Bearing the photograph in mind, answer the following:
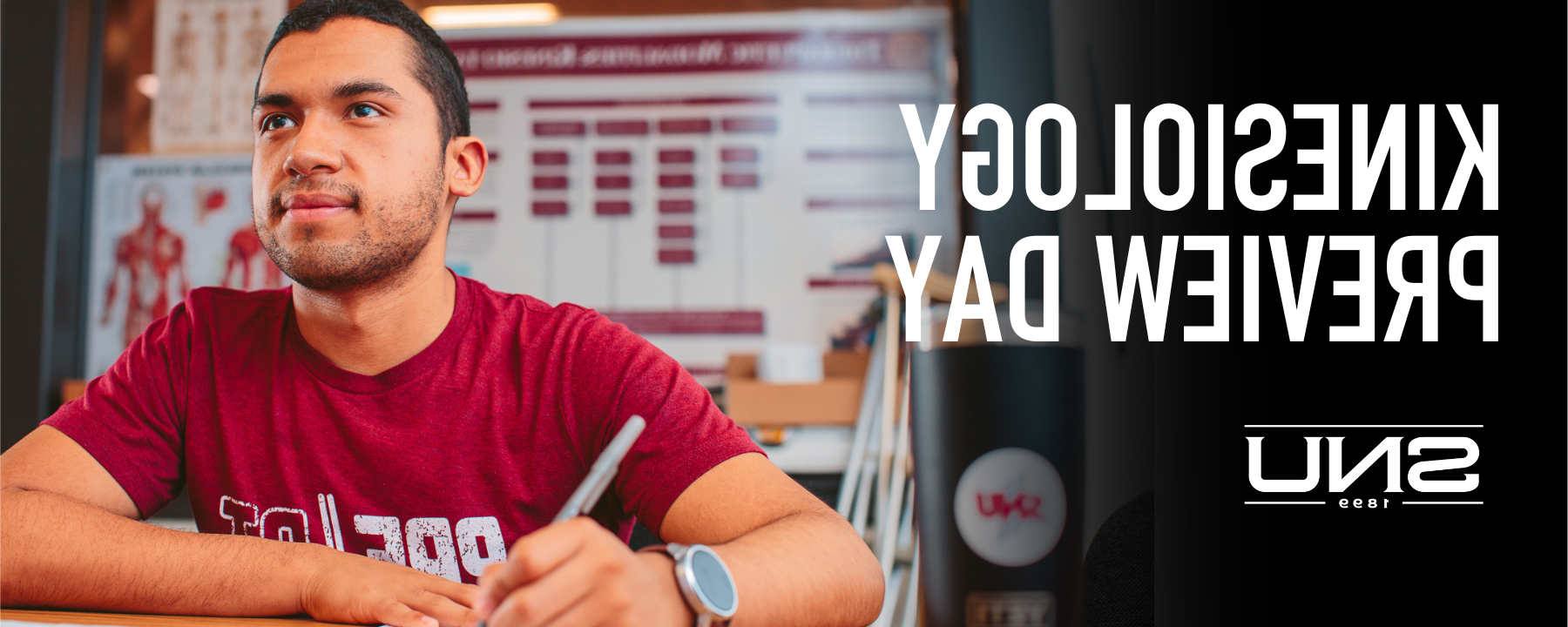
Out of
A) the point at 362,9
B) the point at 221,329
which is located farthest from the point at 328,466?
the point at 362,9

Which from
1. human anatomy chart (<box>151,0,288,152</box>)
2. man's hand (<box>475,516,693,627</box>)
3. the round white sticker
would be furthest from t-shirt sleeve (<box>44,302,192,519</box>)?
human anatomy chart (<box>151,0,288,152</box>)

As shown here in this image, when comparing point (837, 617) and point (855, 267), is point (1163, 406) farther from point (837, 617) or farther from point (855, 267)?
point (855, 267)

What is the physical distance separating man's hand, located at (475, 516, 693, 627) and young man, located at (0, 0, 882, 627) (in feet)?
0.72

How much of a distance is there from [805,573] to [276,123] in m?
0.67

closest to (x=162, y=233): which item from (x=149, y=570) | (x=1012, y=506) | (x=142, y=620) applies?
(x=149, y=570)

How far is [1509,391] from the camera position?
77cm

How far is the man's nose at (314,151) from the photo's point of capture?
30.7 inches

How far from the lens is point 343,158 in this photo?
0.80 m

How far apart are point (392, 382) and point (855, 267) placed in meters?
1.81

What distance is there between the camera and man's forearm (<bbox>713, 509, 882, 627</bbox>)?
600mm

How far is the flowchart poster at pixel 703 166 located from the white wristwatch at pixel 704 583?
2.01m

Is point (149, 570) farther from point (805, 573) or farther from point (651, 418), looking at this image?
point (805, 573)

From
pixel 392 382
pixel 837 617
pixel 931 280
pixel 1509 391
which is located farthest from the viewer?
pixel 931 280

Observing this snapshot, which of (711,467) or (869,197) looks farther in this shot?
(869,197)
